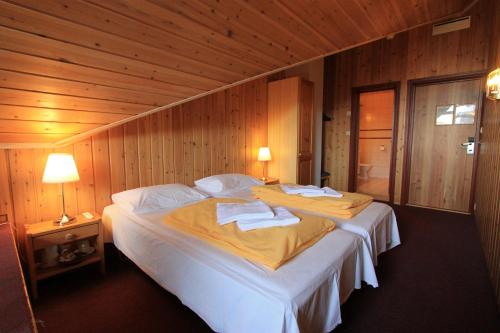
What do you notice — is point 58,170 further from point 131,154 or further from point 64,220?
point 131,154

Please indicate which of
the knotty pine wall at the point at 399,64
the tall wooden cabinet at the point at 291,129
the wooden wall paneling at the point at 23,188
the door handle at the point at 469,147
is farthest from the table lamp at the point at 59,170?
the door handle at the point at 469,147

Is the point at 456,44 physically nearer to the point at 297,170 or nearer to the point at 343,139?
the point at 343,139

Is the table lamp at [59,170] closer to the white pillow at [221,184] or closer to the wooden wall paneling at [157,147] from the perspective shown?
the wooden wall paneling at [157,147]

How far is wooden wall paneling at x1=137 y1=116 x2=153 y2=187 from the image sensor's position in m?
2.54

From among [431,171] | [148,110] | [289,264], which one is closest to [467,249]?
[431,171]

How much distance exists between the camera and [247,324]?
1.08 meters

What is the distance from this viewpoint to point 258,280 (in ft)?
→ 3.73

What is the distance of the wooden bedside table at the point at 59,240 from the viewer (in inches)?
69.2

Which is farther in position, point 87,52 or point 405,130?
point 405,130

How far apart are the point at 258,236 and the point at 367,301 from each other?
947 mm

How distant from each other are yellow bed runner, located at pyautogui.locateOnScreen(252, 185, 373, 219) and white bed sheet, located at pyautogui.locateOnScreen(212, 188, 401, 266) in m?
0.06


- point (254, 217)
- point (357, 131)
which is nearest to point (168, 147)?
point (254, 217)

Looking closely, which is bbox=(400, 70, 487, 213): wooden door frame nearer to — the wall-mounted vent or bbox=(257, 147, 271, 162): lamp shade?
the wall-mounted vent

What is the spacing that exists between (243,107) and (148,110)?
67.1 inches
